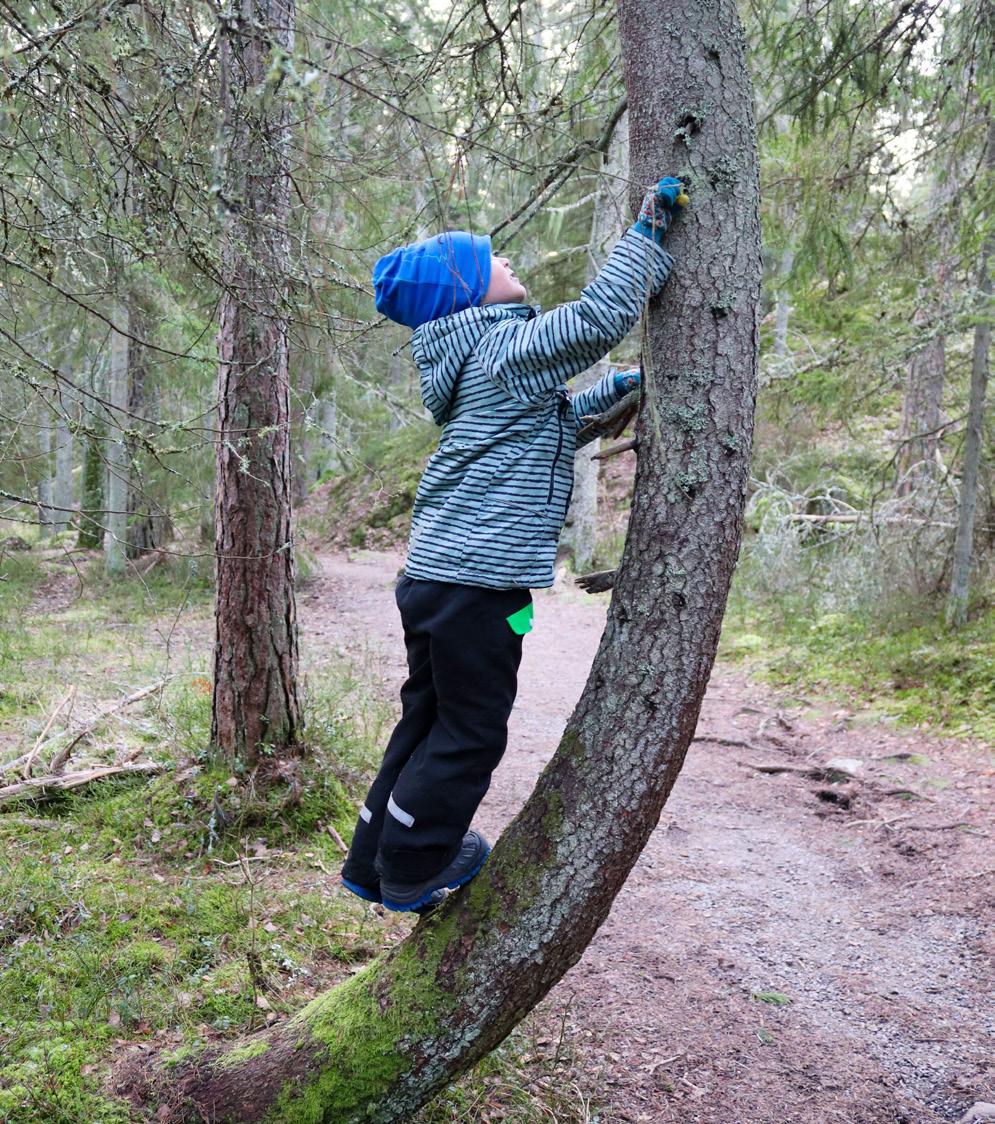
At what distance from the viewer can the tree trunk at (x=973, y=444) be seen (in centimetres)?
655

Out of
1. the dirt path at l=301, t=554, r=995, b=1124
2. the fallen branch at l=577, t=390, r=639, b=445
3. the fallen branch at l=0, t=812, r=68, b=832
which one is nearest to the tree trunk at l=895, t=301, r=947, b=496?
the dirt path at l=301, t=554, r=995, b=1124

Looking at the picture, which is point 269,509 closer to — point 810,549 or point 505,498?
point 505,498

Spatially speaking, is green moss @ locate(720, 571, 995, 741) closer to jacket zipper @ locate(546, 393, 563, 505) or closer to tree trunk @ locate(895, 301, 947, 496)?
tree trunk @ locate(895, 301, 947, 496)

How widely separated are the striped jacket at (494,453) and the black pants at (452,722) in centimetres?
8

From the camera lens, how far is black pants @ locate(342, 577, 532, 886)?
2393 mm

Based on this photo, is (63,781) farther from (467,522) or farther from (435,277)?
(435,277)

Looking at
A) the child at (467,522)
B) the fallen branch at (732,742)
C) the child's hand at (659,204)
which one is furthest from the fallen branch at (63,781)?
the fallen branch at (732,742)

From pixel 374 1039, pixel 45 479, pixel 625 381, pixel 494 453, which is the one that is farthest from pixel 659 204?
pixel 45 479

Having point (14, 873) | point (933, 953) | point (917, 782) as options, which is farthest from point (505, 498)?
point (917, 782)

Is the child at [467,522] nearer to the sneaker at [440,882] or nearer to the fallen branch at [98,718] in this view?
the sneaker at [440,882]

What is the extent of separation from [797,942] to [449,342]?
3.30 m

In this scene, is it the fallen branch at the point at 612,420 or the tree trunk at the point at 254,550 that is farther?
the tree trunk at the point at 254,550

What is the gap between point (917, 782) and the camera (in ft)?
19.0

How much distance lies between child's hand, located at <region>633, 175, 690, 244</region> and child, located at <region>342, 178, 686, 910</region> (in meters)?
0.40
